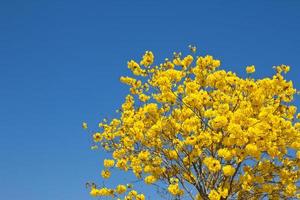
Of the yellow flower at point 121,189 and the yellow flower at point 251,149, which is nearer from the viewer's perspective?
the yellow flower at point 251,149

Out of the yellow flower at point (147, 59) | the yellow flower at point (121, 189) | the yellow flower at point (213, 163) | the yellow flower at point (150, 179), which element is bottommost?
the yellow flower at point (213, 163)

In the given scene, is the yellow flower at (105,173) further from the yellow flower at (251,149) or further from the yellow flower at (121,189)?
the yellow flower at (251,149)

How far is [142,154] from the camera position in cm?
1429

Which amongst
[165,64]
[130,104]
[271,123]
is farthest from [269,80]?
[130,104]

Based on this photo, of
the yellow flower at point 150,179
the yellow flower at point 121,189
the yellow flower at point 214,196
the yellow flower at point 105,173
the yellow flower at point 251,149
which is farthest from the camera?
the yellow flower at point 105,173

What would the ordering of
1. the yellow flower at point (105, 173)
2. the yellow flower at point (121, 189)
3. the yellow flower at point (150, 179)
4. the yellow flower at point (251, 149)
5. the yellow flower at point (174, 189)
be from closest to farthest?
the yellow flower at point (251, 149) < the yellow flower at point (174, 189) < the yellow flower at point (150, 179) < the yellow flower at point (121, 189) < the yellow flower at point (105, 173)

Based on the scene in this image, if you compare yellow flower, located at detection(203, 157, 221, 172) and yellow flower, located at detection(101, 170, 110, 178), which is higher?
yellow flower, located at detection(101, 170, 110, 178)

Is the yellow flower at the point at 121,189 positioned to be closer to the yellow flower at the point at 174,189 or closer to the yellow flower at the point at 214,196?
the yellow flower at the point at 174,189

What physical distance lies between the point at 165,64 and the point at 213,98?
7.07 feet

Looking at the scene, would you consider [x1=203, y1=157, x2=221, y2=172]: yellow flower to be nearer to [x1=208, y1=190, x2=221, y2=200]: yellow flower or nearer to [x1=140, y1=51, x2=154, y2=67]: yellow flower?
[x1=208, y1=190, x2=221, y2=200]: yellow flower

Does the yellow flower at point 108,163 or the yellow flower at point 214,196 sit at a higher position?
the yellow flower at point 108,163

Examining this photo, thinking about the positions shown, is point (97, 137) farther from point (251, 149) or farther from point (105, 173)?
point (251, 149)

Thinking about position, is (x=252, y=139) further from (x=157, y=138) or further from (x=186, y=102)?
(x=157, y=138)

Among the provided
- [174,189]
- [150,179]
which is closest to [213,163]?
[174,189]
